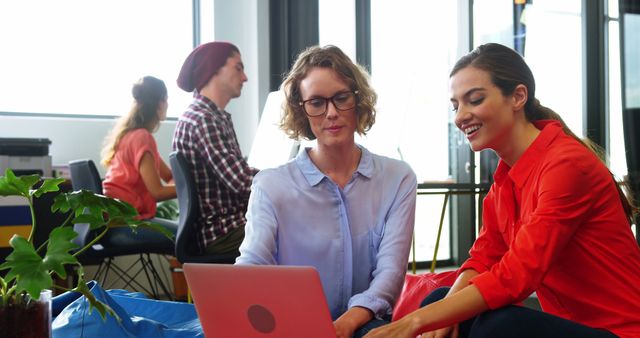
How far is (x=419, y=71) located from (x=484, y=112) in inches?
158

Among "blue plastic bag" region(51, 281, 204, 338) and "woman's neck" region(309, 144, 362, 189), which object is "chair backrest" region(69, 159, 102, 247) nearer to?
"blue plastic bag" region(51, 281, 204, 338)

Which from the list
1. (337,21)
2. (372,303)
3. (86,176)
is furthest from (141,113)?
(372,303)

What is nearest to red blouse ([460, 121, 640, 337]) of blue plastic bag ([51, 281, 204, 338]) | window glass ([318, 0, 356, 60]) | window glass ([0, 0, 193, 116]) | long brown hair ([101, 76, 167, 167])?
blue plastic bag ([51, 281, 204, 338])

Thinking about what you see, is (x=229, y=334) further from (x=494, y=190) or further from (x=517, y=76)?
(x=517, y=76)

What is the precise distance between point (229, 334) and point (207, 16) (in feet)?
14.3

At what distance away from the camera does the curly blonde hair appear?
71.4 inches

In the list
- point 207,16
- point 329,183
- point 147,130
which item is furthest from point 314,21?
point 329,183

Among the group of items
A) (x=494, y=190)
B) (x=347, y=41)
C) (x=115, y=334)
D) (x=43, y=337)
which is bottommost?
(x=115, y=334)

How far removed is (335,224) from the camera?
1.76 meters

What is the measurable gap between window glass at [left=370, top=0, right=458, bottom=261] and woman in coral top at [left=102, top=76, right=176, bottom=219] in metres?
1.78

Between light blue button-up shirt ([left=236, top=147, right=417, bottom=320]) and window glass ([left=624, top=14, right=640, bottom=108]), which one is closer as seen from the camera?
light blue button-up shirt ([left=236, top=147, right=417, bottom=320])

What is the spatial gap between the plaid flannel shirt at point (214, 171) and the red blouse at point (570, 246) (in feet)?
5.15

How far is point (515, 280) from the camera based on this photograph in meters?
1.39

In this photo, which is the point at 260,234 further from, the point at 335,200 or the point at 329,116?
the point at 329,116
